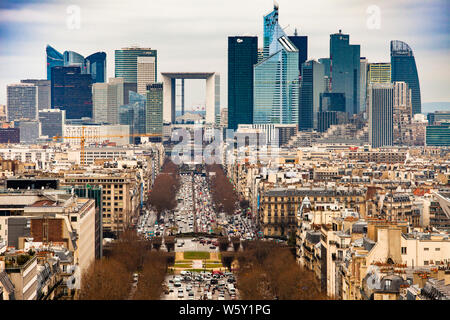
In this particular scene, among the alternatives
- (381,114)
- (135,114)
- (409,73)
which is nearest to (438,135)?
(381,114)

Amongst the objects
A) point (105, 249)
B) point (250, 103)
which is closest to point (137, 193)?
point (105, 249)

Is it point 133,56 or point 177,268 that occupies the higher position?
point 133,56

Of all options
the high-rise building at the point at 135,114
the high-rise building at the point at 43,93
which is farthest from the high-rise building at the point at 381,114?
the high-rise building at the point at 43,93

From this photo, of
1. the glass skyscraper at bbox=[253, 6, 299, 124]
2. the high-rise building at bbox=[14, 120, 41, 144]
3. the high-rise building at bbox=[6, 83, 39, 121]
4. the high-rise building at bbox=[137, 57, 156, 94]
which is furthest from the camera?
the high-rise building at bbox=[137, 57, 156, 94]

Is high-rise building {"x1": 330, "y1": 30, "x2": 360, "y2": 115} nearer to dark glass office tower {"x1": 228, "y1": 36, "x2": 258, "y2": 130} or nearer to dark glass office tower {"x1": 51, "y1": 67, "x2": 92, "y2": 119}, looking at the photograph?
dark glass office tower {"x1": 228, "y1": 36, "x2": 258, "y2": 130}

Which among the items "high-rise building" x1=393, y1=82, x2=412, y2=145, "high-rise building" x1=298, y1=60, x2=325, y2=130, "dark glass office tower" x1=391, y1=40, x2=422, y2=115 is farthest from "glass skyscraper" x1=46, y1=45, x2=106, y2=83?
"high-rise building" x1=393, y1=82, x2=412, y2=145
